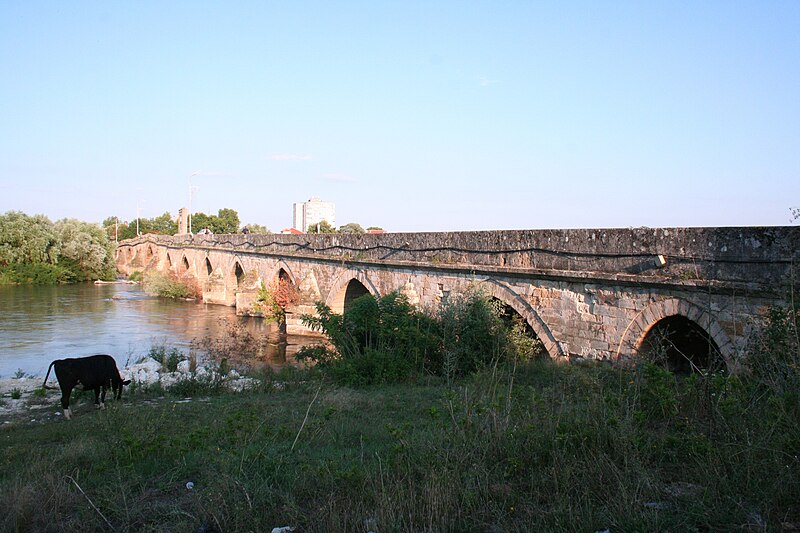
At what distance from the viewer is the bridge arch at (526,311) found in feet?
29.1

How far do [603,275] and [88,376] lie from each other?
6.33 metres

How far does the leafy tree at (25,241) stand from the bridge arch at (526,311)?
31864 millimetres

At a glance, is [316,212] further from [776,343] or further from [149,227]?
[776,343]

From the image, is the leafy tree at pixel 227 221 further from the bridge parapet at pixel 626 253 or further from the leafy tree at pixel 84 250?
the bridge parapet at pixel 626 253

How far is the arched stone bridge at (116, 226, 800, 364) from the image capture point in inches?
247

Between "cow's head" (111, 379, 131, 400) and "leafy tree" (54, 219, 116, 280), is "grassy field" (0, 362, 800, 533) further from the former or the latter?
"leafy tree" (54, 219, 116, 280)

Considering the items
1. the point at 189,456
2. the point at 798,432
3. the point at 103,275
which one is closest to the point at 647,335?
the point at 798,432

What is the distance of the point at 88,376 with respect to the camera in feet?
21.0

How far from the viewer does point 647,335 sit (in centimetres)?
747

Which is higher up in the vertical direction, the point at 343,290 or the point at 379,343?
the point at 343,290

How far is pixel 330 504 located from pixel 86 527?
1166mm

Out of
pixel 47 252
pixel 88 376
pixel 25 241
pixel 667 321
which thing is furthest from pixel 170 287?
pixel 667 321

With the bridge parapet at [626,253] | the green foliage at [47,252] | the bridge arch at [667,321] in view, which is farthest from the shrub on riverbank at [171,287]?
the bridge arch at [667,321]

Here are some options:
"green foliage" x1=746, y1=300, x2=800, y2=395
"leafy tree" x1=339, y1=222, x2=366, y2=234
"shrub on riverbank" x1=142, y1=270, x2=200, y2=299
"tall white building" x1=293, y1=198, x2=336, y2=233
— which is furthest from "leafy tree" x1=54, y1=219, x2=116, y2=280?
"green foliage" x1=746, y1=300, x2=800, y2=395
